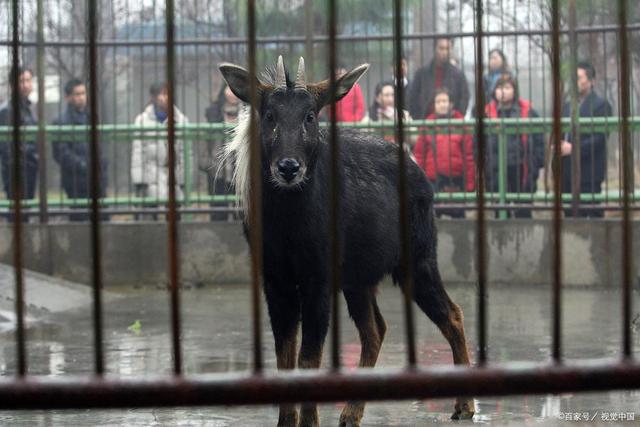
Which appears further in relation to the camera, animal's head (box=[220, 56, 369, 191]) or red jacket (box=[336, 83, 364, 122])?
red jacket (box=[336, 83, 364, 122])

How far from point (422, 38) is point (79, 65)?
12.2ft

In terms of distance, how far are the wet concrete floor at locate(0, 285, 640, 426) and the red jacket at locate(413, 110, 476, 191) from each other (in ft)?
3.95

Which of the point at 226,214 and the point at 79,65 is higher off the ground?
the point at 79,65

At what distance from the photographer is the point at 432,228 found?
749 centimetres

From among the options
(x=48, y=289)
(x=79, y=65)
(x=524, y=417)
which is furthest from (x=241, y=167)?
(x=79, y=65)

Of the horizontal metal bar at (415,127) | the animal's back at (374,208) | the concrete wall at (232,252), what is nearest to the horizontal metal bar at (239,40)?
the horizontal metal bar at (415,127)

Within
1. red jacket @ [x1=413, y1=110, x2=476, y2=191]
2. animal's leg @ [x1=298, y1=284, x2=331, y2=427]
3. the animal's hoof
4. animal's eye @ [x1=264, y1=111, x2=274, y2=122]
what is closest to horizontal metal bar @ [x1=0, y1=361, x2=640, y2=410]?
animal's leg @ [x1=298, y1=284, x2=331, y2=427]

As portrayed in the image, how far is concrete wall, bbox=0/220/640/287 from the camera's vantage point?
13.1 metres

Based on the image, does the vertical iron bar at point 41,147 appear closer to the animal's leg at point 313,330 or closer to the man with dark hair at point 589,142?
the man with dark hair at point 589,142

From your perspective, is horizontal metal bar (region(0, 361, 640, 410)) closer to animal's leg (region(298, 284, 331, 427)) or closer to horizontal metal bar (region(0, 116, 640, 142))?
animal's leg (region(298, 284, 331, 427))

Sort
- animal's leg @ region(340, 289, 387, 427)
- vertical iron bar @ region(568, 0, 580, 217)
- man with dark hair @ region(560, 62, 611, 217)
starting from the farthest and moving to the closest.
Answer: man with dark hair @ region(560, 62, 611, 217) → vertical iron bar @ region(568, 0, 580, 217) → animal's leg @ region(340, 289, 387, 427)

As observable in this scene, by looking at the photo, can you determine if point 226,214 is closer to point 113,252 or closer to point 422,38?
point 113,252

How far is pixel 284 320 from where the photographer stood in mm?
6375

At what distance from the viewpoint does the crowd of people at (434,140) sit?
43.5 feet
